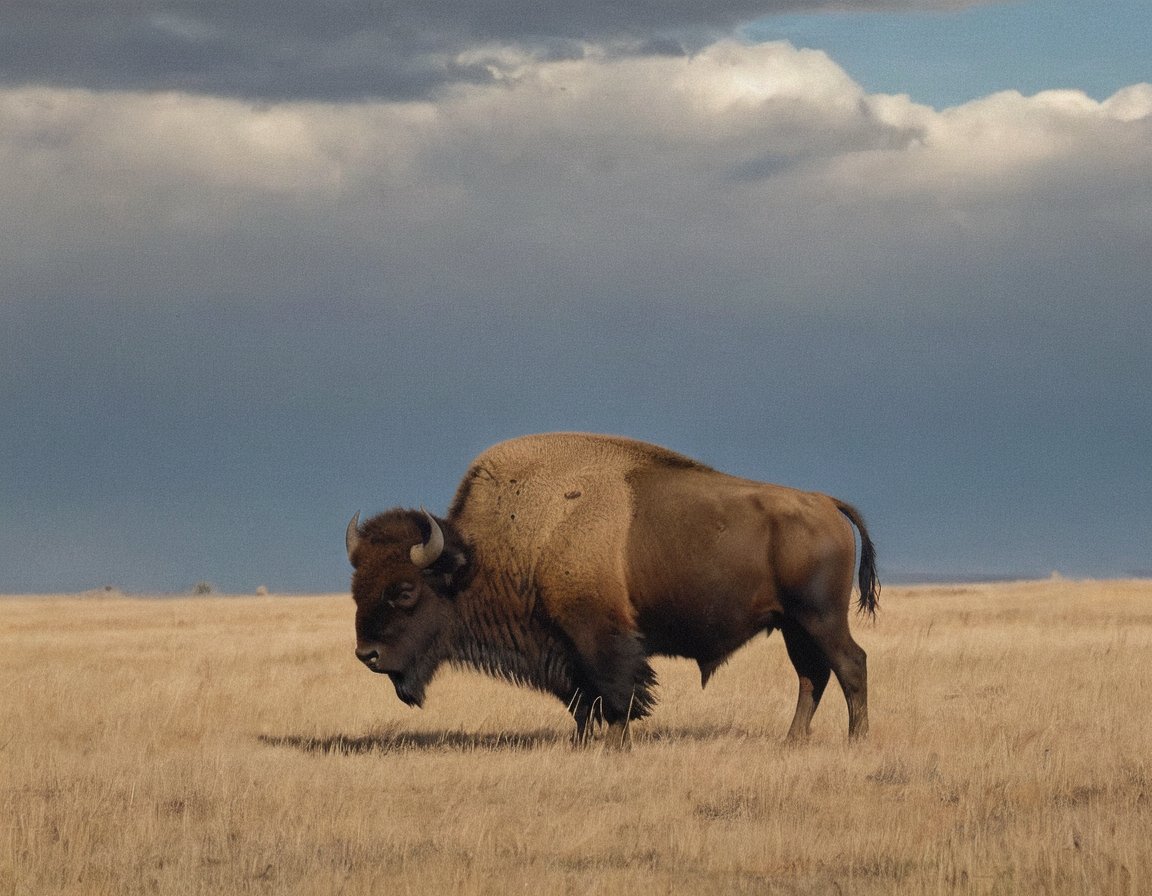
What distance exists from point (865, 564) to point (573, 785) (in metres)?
4.47

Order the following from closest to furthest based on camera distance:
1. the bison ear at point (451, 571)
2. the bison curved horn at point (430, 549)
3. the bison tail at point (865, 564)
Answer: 1. the bison curved horn at point (430, 549)
2. the bison ear at point (451, 571)
3. the bison tail at point (865, 564)

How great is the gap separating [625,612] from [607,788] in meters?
2.72

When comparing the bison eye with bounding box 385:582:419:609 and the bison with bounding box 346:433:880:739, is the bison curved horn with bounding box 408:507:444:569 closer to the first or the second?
the bison with bounding box 346:433:880:739

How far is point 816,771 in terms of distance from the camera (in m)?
9.67

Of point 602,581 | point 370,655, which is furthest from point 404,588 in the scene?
point 602,581

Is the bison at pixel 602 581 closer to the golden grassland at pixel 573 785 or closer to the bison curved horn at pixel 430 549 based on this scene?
the bison curved horn at pixel 430 549

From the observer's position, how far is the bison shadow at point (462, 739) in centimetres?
1145

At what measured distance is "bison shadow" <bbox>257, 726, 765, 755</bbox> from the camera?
11.5m

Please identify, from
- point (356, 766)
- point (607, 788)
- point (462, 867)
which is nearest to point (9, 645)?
point (356, 766)

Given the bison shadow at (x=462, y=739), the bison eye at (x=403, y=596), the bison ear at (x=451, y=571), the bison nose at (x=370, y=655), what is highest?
the bison ear at (x=451, y=571)

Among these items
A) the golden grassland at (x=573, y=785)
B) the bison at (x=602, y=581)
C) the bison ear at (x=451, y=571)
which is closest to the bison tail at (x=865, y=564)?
the bison at (x=602, y=581)

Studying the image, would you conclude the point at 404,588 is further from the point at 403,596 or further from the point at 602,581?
the point at 602,581

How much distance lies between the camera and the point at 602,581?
11.7m

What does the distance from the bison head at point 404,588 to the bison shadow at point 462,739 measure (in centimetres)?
54
